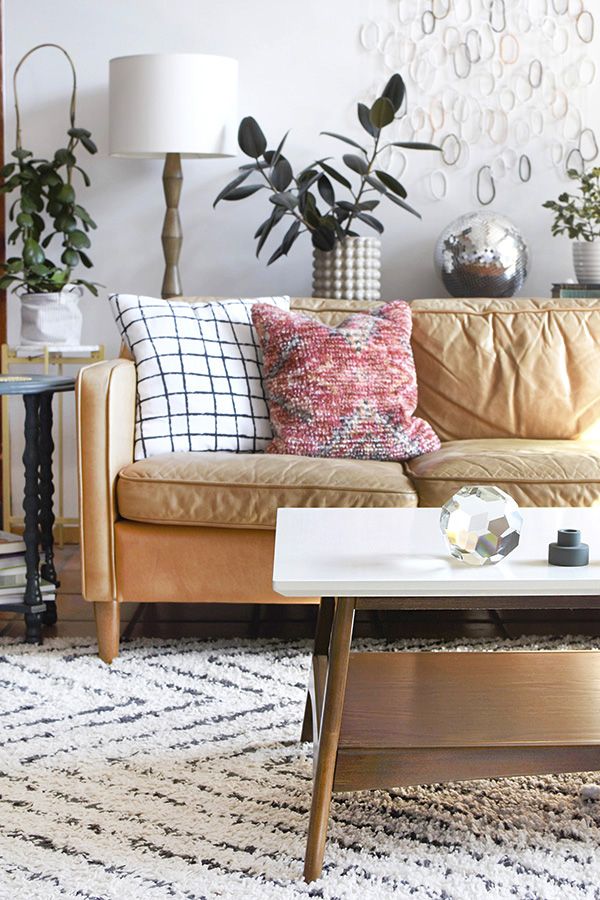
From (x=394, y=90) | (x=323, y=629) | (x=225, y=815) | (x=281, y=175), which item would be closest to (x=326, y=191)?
(x=281, y=175)

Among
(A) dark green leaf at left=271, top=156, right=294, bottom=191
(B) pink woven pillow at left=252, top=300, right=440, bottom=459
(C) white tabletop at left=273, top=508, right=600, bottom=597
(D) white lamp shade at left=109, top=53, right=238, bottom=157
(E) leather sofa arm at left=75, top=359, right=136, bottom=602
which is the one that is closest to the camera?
(C) white tabletop at left=273, top=508, right=600, bottom=597

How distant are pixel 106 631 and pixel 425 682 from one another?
89 cm

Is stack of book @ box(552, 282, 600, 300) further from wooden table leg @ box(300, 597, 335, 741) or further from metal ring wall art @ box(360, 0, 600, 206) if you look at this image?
wooden table leg @ box(300, 597, 335, 741)

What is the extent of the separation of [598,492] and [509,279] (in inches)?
44.9

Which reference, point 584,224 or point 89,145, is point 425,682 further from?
point 89,145

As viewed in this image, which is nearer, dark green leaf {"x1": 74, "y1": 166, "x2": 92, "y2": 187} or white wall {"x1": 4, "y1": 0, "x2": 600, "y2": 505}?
dark green leaf {"x1": 74, "y1": 166, "x2": 92, "y2": 187}

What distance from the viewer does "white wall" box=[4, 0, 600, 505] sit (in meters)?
3.39

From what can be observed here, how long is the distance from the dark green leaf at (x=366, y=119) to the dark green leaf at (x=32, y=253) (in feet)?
3.68

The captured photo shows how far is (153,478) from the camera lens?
2.18 meters

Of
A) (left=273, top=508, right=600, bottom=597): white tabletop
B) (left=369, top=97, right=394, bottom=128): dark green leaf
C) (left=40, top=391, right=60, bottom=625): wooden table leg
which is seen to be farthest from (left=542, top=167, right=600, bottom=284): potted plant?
(left=40, top=391, right=60, bottom=625): wooden table leg

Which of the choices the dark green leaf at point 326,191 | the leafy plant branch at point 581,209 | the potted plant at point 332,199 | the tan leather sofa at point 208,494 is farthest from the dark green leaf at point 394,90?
the tan leather sofa at point 208,494

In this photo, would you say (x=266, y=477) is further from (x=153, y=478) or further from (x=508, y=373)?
(x=508, y=373)

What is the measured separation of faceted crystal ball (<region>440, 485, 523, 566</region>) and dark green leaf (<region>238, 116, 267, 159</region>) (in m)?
1.98

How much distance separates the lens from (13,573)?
2393 millimetres
